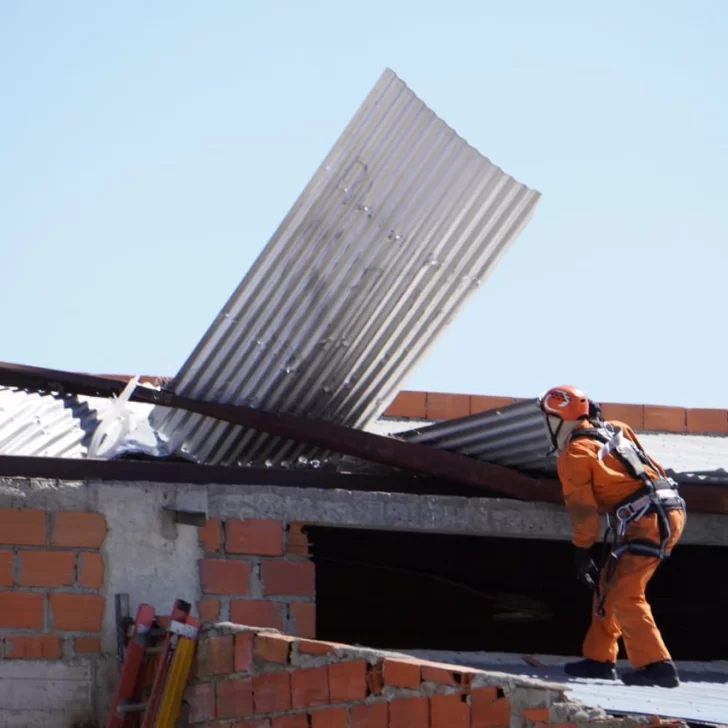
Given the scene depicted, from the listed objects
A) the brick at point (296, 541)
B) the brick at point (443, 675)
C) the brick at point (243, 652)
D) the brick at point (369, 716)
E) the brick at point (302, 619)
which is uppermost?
the brick at point (296, 541)

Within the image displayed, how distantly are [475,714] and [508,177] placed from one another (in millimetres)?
2711

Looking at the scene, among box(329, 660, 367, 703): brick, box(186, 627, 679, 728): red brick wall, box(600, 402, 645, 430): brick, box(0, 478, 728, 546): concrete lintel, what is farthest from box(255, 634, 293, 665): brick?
box(600, 402, 645, 430): brick

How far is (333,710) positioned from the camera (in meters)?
5.17

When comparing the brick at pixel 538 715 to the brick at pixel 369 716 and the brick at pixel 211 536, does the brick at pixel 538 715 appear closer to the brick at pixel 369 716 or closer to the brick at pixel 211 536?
the brick at pixel 369 716

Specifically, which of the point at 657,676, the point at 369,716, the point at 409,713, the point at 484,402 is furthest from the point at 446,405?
the point at 409,713

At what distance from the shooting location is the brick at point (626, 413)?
9.29 m

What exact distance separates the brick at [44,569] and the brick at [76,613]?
0.24 ft

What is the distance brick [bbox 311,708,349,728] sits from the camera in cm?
511

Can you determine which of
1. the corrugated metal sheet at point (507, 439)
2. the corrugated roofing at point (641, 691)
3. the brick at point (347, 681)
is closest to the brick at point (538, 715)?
the corrugated roofing at point (641, 691)

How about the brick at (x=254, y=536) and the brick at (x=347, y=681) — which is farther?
the brick at (x=254, y=536)

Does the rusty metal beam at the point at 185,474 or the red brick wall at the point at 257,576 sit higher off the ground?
the rusty metal beam at the point at 185,474

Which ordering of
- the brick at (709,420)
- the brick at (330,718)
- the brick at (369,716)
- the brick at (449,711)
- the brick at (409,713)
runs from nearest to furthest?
the brick at (449,711), the brick at (409,713), the brick at (369,716), the brick at (330,718), the brick at (709,420)

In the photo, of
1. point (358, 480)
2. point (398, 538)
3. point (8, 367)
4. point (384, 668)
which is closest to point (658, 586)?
point (398, 538)

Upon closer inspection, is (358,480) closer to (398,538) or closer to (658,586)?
(398,538)
